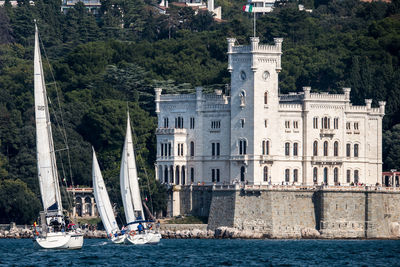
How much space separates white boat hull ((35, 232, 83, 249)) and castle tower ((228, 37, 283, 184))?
26992 millimetres

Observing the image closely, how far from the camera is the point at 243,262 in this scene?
10200 centimetres

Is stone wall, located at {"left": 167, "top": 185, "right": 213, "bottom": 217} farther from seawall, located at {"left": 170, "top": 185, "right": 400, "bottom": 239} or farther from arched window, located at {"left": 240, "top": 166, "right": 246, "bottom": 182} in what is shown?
seawall, located at {"left": 170, "top": 185, "right": 400, "bottom": 239}

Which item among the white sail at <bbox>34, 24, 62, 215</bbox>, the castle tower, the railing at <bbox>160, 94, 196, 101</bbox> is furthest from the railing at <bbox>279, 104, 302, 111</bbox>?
the white sail at <bbox>34, 24, 62, 215</bbox>

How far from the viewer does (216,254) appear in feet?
357

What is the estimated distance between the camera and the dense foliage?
142750 mm

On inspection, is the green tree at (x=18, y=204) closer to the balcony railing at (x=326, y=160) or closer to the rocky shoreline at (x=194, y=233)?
the rocky shoreline at (x=194, y=233)

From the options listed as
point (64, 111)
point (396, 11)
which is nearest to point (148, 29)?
point (396, 11)

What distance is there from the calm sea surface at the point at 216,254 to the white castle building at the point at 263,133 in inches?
383

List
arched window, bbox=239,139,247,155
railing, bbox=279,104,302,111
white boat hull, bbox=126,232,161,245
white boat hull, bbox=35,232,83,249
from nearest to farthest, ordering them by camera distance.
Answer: white boat hull, bbox=35,232,83,249 → white boat hull, bbox=126,232,161,245 → arched window, bbox=239,139,247,155 → railing, bbox=279,104,302,111

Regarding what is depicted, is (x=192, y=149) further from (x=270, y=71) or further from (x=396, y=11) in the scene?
(x=396, y=11)

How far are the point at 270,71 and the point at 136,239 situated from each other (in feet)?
73.0

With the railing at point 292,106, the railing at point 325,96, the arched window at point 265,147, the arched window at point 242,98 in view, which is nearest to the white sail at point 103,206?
the arched window at point 242,98

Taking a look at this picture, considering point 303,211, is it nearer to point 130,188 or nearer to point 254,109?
point 254,109

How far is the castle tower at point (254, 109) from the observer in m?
130
